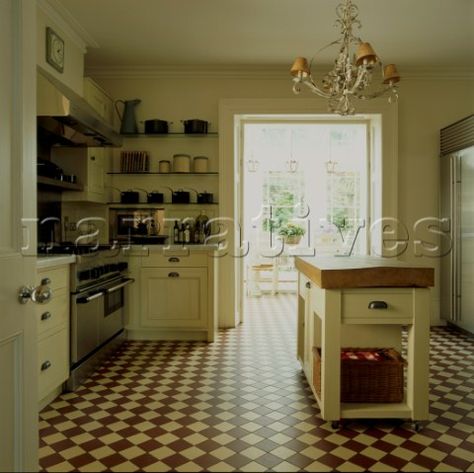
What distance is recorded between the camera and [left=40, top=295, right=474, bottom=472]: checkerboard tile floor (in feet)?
7.07

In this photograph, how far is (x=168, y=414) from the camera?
2707 millimetres

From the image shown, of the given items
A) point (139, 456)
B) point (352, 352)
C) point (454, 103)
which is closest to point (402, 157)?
point (454, 103)

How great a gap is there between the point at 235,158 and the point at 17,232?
12.9 ft

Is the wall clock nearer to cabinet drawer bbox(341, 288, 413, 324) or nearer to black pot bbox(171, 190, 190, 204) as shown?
black pot bbox(171, 190, 190, 204)

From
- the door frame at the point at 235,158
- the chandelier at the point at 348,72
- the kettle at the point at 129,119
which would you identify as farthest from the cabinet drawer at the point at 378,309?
the kettle at the point at 129,119

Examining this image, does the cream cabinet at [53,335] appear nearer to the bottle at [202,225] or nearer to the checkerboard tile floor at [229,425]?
the checkerboard tile floor at [229,425]

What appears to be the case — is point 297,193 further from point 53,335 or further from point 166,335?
point 53,335

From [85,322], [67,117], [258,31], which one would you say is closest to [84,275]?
[85,322]

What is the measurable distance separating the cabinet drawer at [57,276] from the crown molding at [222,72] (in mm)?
2803

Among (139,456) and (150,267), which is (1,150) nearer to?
(139,456)

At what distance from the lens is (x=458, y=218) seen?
4.79 metres

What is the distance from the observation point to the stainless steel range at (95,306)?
10.3ft

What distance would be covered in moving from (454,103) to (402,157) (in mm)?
821

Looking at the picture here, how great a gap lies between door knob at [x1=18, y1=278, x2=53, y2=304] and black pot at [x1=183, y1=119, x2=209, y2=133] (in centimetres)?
373
